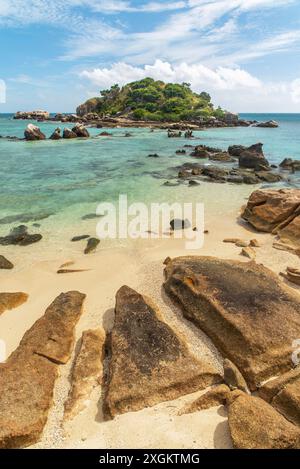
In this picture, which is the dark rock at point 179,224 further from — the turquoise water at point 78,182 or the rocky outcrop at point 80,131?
the rocky outcrop at point 80,131

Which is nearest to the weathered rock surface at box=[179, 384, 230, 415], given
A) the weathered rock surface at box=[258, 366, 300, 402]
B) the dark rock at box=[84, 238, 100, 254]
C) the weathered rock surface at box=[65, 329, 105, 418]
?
the weathered rock surface at box=[258, 366, 300, 402]

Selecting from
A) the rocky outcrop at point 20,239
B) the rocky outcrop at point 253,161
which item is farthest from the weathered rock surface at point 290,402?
the rocky outcrop at point 253,161

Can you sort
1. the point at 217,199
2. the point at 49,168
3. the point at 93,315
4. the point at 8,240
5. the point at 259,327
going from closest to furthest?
the point at 259,327, the point at 93,315, the point at 8,240, the point at 217,199, the point at 49,168

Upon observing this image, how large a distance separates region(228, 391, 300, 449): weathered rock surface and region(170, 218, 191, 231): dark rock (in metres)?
9.24

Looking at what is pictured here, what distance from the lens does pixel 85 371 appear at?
5406 mm

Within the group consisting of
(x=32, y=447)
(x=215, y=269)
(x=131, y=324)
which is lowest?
(x=32, y=447)

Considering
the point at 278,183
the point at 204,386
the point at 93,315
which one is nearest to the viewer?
the point at 204,386

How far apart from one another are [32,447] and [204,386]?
2.61 m

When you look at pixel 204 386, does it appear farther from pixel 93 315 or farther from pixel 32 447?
pixel 93 315

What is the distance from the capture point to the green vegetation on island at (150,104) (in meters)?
102

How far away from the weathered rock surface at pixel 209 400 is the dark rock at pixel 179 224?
8779 millimetres

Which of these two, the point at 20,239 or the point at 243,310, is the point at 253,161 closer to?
the point at 20,239

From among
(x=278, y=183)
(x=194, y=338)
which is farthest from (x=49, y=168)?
(x=194, y=338)
